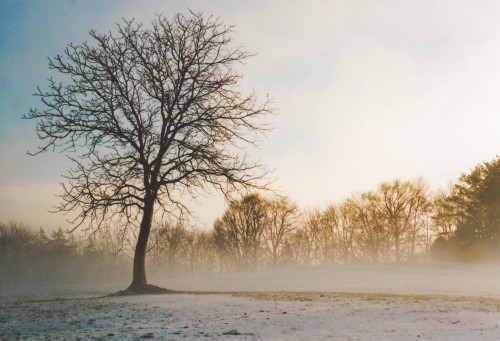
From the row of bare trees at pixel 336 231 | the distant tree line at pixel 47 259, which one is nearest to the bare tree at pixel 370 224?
the row of bare trees at pixel 336 231

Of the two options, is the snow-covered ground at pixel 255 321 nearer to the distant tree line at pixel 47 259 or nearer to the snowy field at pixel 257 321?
the snowy field at pixel 257 321

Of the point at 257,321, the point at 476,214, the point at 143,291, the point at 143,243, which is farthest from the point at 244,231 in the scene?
the point at 257,321

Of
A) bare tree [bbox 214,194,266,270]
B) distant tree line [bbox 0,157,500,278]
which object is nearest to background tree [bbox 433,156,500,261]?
distant tree line [bbox 0,157,500,278]

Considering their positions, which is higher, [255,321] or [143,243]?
[143,243]

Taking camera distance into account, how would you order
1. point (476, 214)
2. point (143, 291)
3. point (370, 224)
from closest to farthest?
1. point (143, 291)
2. point (476, 214)
3. point (370, 224)

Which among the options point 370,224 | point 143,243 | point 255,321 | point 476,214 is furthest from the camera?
point 370,224

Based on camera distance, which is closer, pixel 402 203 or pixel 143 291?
pixel 143 291

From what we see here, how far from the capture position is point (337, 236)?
236ft

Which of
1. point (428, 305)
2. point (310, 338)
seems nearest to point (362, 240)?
point (428, 305)

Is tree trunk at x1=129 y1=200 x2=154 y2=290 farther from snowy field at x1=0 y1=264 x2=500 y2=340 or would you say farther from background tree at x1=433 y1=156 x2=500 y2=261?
background tree at x1=433 y1=156 x2=500 y2=261

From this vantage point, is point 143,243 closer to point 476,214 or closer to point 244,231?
point 476,214

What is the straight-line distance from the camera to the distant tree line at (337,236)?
146 feet

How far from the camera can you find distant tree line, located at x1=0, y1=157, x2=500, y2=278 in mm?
44500

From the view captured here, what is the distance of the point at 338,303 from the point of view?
12.5 meters
